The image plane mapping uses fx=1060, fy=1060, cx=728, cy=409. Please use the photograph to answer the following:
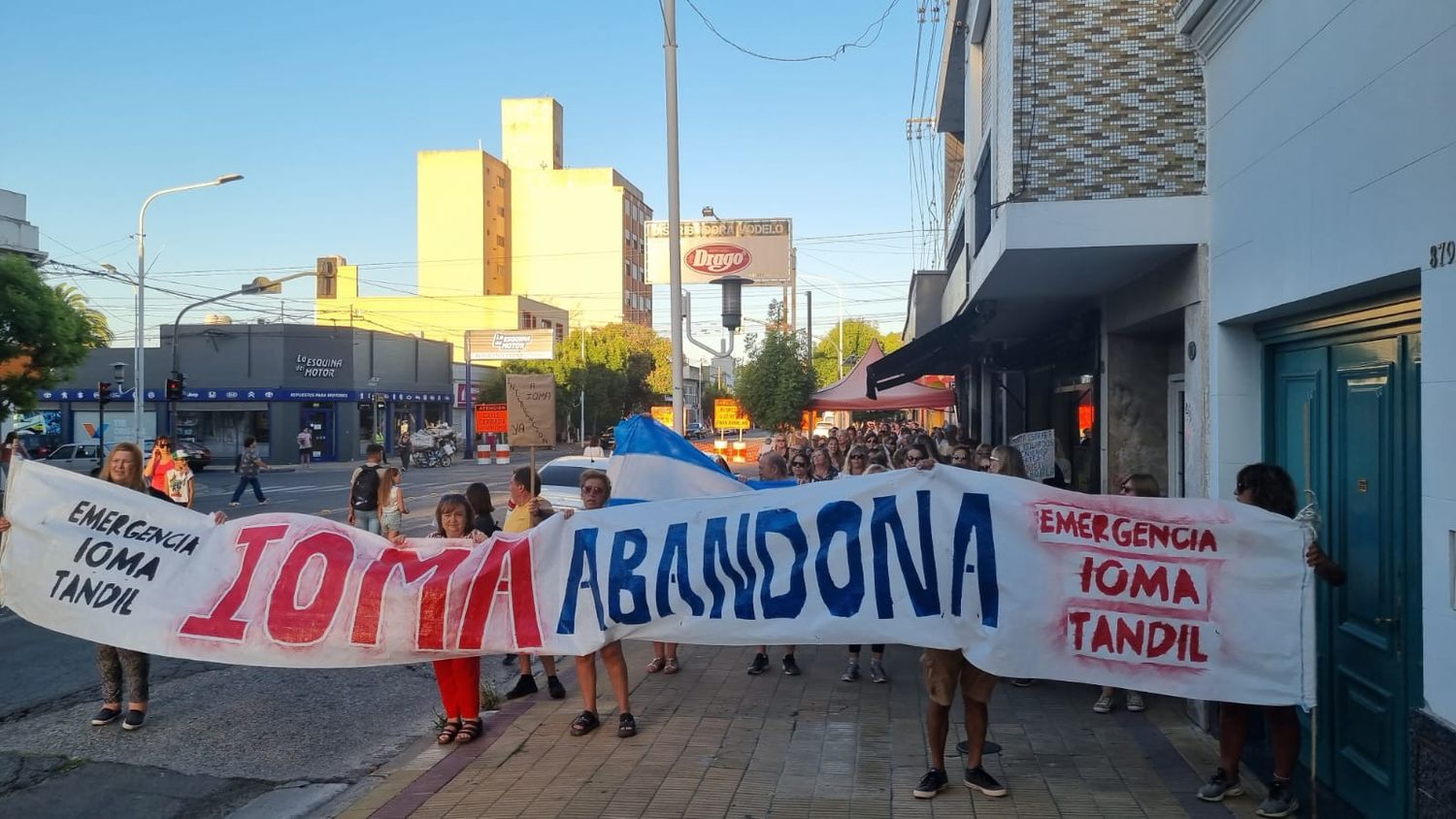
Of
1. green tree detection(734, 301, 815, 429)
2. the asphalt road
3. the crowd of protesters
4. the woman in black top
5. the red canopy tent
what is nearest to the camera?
the crowd of protesters

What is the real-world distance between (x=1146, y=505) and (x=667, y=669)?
438 centimetres

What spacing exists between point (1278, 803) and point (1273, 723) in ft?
1.19

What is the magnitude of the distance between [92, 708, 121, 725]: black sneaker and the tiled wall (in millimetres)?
6938

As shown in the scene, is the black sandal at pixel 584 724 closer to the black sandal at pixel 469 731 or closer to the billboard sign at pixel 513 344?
the black sandal at pixel 469 731

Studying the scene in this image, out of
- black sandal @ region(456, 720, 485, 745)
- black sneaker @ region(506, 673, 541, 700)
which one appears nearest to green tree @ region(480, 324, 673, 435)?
black sneaker @ region(506, 673, 541, 700)

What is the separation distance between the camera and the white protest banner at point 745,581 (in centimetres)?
504

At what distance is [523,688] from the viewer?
7.80m

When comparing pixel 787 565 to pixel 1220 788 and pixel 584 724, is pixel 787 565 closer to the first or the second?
pixel 584 724

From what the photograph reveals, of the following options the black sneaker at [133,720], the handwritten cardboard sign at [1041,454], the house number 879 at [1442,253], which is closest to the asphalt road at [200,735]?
the black sneaker at [133,720]

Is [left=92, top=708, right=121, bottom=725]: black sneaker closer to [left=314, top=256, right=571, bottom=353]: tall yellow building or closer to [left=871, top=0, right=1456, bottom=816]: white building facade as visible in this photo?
[left=871, top=0, right=1456, bottom=816]: white building facade

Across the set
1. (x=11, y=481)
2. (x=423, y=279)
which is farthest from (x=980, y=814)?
(x=423, y=279)

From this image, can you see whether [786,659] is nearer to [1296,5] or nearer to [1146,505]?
[1146,505]

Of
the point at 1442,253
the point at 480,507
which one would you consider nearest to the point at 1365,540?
the point at 1442,253

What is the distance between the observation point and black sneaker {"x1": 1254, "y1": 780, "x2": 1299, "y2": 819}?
5.00 m
